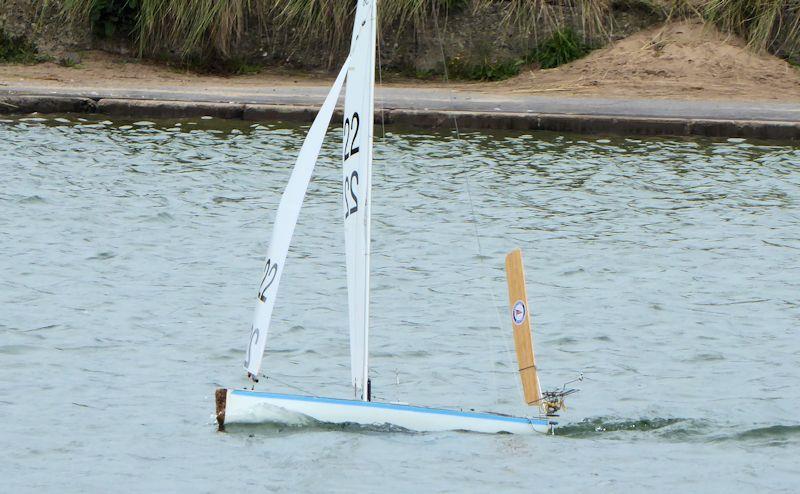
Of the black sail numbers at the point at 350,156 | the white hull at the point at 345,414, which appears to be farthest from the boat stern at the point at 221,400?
the black sail numbers at the point at 350,156

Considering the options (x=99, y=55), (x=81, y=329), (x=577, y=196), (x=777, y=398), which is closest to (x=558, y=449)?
(x=777, y=398)

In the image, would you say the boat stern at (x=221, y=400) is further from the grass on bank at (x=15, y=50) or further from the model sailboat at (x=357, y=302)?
the grass on bank at (x=15, y=50)

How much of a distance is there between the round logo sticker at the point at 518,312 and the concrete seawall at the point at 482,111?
874cm

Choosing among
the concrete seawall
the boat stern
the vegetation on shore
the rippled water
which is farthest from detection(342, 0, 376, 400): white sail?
the vegetation on shore

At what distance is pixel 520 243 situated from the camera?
36.4 feet

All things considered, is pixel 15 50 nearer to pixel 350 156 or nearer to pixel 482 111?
pixel 482 111

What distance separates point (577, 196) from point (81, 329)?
5.54 meters

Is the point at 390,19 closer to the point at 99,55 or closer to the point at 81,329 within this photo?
the point at 99,55

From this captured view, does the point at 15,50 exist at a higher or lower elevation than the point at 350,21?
lower

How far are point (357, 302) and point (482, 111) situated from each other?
928cm

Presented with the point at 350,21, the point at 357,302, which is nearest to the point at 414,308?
the point at 357,302

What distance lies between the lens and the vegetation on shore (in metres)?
18.4

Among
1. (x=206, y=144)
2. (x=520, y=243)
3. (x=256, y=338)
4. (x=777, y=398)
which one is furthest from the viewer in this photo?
(x=206, y=144)

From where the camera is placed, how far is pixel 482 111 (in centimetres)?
1598
